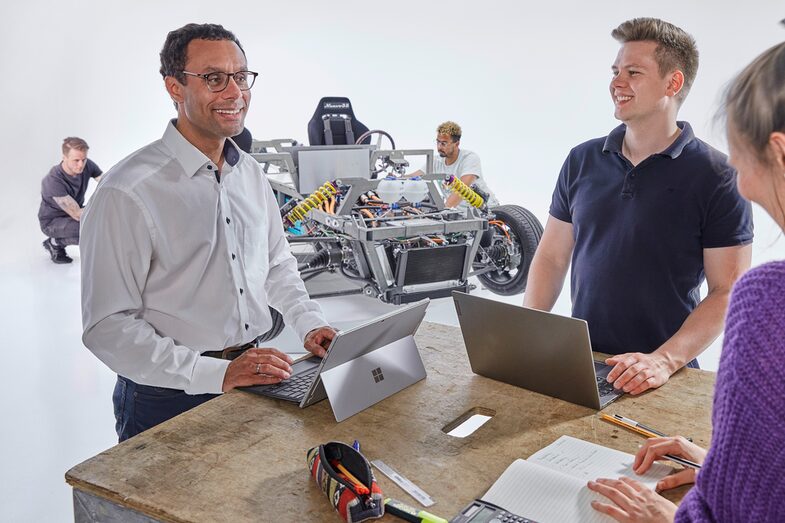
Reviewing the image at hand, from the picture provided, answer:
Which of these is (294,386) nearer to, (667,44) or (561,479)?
(561,479)

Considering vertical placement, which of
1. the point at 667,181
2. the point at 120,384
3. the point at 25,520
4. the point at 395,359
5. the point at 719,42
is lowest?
the point at 25,520

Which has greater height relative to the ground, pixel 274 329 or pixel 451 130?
pixel 451 130

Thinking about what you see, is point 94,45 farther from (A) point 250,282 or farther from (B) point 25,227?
(A) point 250,282

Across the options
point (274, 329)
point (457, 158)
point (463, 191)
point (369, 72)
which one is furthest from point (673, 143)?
point (369, 72)

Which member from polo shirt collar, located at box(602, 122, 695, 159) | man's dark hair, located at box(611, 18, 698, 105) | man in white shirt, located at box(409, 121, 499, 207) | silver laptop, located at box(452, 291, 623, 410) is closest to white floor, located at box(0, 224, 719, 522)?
man in white shirt, located at box(409, 121, 499, 207)

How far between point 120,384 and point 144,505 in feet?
2.84

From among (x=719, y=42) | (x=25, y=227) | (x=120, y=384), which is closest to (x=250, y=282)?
(x=120, y=384)

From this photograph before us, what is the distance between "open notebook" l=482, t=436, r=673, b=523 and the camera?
128 cm

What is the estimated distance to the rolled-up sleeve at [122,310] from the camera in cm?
188

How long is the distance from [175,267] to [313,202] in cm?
309

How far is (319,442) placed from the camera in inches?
61.7

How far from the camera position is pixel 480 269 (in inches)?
215

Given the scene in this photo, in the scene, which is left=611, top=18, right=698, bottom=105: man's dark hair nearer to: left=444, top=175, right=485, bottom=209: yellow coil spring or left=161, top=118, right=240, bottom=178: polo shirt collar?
left=161, top=118, right=240, bottom=178: polo shirt collar

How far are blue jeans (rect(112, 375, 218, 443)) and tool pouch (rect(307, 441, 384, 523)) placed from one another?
2.44 feet
